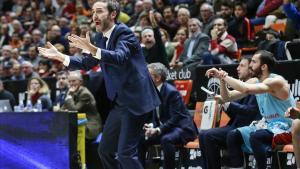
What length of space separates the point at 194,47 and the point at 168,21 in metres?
2.37

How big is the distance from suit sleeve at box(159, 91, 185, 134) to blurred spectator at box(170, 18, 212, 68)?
1855 millimetres

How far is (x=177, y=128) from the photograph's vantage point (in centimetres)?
962

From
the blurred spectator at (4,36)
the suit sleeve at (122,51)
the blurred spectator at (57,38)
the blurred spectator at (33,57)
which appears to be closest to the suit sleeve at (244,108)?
the suit sleeve at (122,51)

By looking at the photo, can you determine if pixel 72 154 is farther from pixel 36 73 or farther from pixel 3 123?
pixel 36 73

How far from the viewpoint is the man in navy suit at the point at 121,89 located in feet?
23.4

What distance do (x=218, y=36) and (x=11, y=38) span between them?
827 cm

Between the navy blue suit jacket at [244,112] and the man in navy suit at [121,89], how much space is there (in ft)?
5.94

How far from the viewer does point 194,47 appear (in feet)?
40.0

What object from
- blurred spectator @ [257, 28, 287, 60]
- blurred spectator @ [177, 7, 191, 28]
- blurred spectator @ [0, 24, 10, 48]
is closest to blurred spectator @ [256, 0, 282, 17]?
blurred spectator @ [177, 7, 191, 28]

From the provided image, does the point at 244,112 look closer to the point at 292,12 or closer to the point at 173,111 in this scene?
the point at 173,111

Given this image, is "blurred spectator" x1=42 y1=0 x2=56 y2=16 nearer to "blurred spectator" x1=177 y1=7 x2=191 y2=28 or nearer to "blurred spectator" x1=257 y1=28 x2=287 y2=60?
"blurred spectator" x1=177 y1=7 x2=191 y2=28

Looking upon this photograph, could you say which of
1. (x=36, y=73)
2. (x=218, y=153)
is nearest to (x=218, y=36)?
(x=218, y=153)

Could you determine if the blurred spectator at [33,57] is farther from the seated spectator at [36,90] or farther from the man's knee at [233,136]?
the man's knee at [233,136]

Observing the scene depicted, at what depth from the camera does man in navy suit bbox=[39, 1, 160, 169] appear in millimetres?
7125
